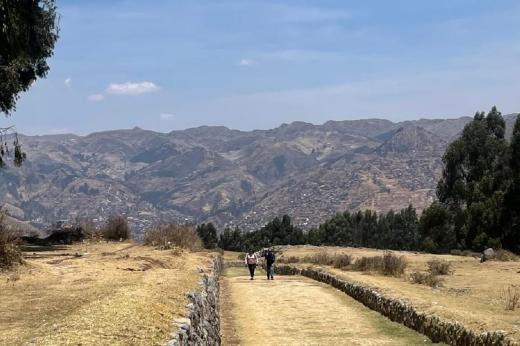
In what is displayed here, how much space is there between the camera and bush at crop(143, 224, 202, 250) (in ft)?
133

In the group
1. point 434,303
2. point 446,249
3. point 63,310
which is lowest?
point 446,249

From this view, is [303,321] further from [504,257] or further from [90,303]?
[504,257]

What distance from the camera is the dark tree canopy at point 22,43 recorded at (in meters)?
26.9

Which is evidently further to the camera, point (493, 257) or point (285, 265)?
point (285, 265)

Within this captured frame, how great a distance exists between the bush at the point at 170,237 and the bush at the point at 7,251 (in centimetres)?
1832

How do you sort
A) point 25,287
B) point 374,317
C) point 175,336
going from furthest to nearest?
1. point 374,317
2. point 25,287
3. point 175,336

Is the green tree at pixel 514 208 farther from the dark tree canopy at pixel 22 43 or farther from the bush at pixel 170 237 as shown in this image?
the dark tree canopy at pixel 22 43

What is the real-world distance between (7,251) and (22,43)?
13.9m

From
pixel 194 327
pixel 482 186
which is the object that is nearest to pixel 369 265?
pixel 194 327

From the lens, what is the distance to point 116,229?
4784 centimetres

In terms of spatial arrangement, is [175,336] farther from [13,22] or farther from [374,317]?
[13,22]

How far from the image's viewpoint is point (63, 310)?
13531mm

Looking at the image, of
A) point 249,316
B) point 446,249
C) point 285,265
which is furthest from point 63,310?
point 446,249

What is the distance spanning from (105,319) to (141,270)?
12648mm
